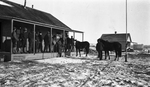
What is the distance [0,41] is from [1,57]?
2.21m

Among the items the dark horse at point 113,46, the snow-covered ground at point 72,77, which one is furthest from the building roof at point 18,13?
the dark horse at point 113,46

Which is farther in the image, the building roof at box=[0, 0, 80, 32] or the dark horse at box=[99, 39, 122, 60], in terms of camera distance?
the dark horse at box=[99, 39, 122, 60]

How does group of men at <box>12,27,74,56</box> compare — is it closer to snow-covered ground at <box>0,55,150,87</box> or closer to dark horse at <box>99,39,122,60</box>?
snow-covered ground at <box>0,55,150,87</box>

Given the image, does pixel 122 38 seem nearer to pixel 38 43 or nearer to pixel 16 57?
pixel 38 43

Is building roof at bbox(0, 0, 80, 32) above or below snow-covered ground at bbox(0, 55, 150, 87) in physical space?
above

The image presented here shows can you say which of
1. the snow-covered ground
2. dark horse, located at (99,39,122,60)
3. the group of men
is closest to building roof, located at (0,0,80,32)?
the group of men

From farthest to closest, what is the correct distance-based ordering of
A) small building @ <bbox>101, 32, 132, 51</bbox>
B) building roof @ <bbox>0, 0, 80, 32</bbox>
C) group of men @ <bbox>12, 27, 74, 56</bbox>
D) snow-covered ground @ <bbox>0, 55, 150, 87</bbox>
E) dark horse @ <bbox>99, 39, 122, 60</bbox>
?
small building @ <bbox>101, 32, 132, 51</bbox> < dark horse @ <bbox>99, 39, 122, 60</bbox> < group of men @ <bbox>12, 27, 74, 56</bbox> < building roof @ <bbox>0, 0, 80, 32</bbox> < snow-covered ground @ <bbox>0, 55, 150, 87</bbox>

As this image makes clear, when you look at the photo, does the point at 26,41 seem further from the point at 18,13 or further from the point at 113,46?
the point at 113,46

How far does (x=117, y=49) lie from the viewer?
1202 cm

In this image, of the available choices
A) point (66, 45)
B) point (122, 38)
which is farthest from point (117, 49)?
point (122, 38)

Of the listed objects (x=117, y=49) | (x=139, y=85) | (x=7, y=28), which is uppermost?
(x=7, y=28)

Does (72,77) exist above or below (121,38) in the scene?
below

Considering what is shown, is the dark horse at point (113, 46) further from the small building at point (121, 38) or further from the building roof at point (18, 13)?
the small building at point (121, 38)

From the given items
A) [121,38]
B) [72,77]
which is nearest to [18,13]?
[72,77]
